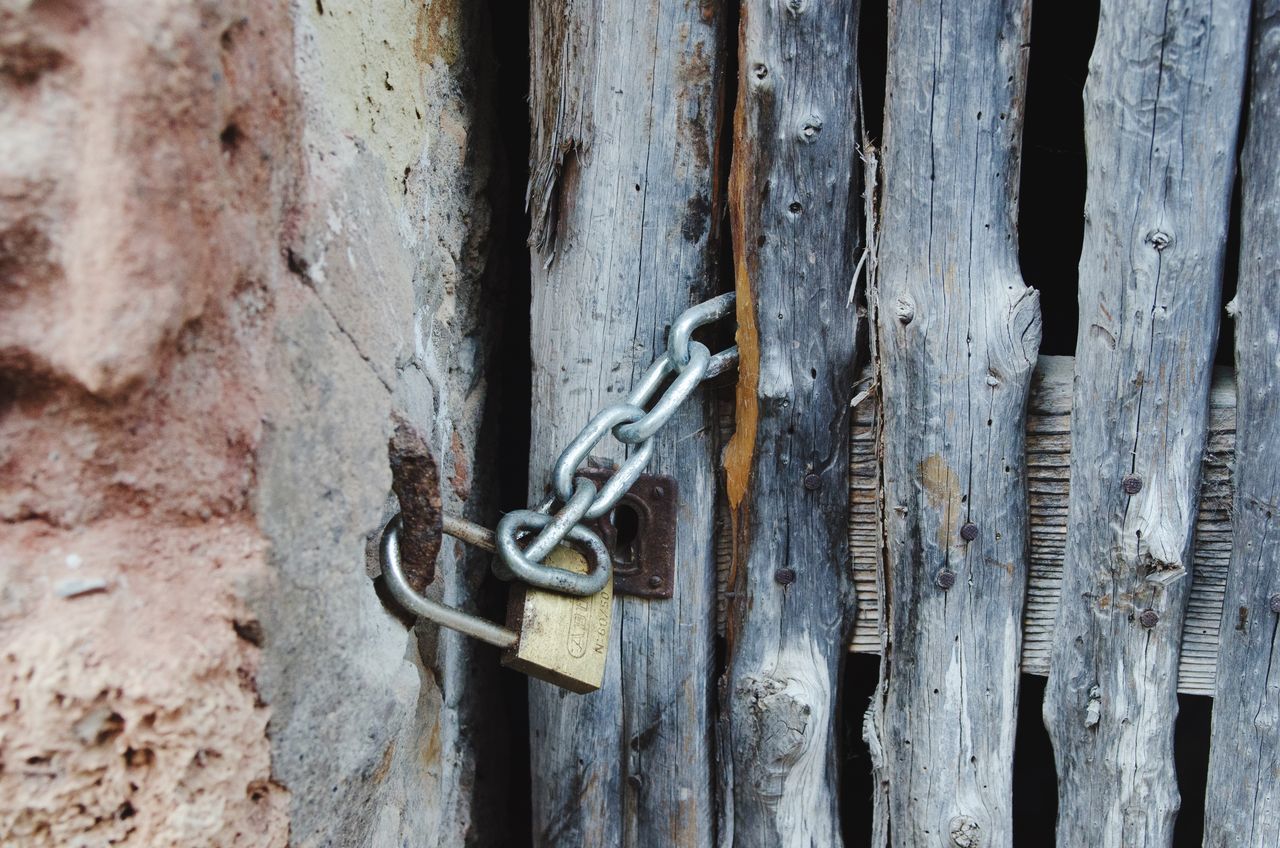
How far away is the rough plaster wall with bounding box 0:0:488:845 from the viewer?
2.02 feet

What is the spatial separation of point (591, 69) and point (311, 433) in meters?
0.64

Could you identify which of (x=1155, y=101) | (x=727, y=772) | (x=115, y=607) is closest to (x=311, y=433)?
(x=115, y=607)

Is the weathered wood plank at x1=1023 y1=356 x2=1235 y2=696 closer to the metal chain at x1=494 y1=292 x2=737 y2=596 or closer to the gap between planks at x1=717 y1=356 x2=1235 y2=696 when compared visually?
the gap between planks at x1=717 y1=356 x2=1235 y2=696

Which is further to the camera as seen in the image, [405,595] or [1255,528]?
[1255,528]

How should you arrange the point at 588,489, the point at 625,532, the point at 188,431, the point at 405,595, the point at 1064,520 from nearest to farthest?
the point at 188,431 < the point at 405,595 < the point at 588,489 < the point at 1064,520 < the point at 625,532

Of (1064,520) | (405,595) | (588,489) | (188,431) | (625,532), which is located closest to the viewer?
(188,431)

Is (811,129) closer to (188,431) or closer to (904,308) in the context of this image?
(904,308)

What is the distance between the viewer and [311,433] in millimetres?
797

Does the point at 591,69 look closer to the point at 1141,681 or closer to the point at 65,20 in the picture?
the point at 65,20

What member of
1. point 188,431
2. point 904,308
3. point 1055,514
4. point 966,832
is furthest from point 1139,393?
point 188,431

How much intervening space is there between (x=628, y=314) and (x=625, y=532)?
321mm

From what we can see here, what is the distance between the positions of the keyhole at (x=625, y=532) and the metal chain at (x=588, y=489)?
0.47ft

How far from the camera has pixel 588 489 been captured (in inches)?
42.9

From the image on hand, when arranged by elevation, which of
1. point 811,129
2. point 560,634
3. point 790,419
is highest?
point 811,129
